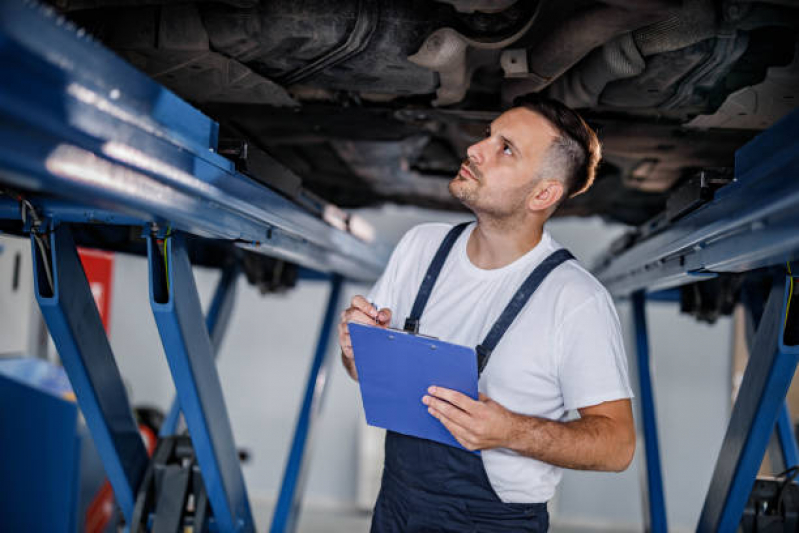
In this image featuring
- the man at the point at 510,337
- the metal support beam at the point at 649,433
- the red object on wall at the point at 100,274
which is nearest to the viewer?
the man at the point at 510,337

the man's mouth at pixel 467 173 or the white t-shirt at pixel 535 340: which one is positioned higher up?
the man's mouth at pixel 467 173

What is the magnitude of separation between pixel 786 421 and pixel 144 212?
7.80ft

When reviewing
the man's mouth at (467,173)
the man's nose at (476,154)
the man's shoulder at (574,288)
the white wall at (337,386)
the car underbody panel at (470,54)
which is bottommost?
the white wall at (337,386)

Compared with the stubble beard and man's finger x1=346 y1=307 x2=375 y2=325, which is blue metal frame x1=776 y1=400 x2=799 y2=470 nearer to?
the stubble beard

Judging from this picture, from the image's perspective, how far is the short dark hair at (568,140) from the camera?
1639 mm

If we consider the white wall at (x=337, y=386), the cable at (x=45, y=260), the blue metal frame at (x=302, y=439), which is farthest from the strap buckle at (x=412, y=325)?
the white wall at (x=337, y=386)

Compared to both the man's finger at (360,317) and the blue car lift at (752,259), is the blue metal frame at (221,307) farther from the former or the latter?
the blue car lift at (752,259)

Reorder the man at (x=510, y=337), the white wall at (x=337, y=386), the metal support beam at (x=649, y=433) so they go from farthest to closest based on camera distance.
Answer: the white wall at (x=337, y=386)
the metal support beam at (x=649, y=433)
the man at (x=510, y=337)

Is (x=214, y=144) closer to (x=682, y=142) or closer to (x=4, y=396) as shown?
(x=682, y=142)

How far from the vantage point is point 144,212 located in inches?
43.4

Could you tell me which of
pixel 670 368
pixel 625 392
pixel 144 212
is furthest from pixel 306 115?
pixel 670 368

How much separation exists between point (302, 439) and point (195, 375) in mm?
1286

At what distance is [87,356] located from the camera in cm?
153

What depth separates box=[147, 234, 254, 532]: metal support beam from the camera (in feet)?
4.65
